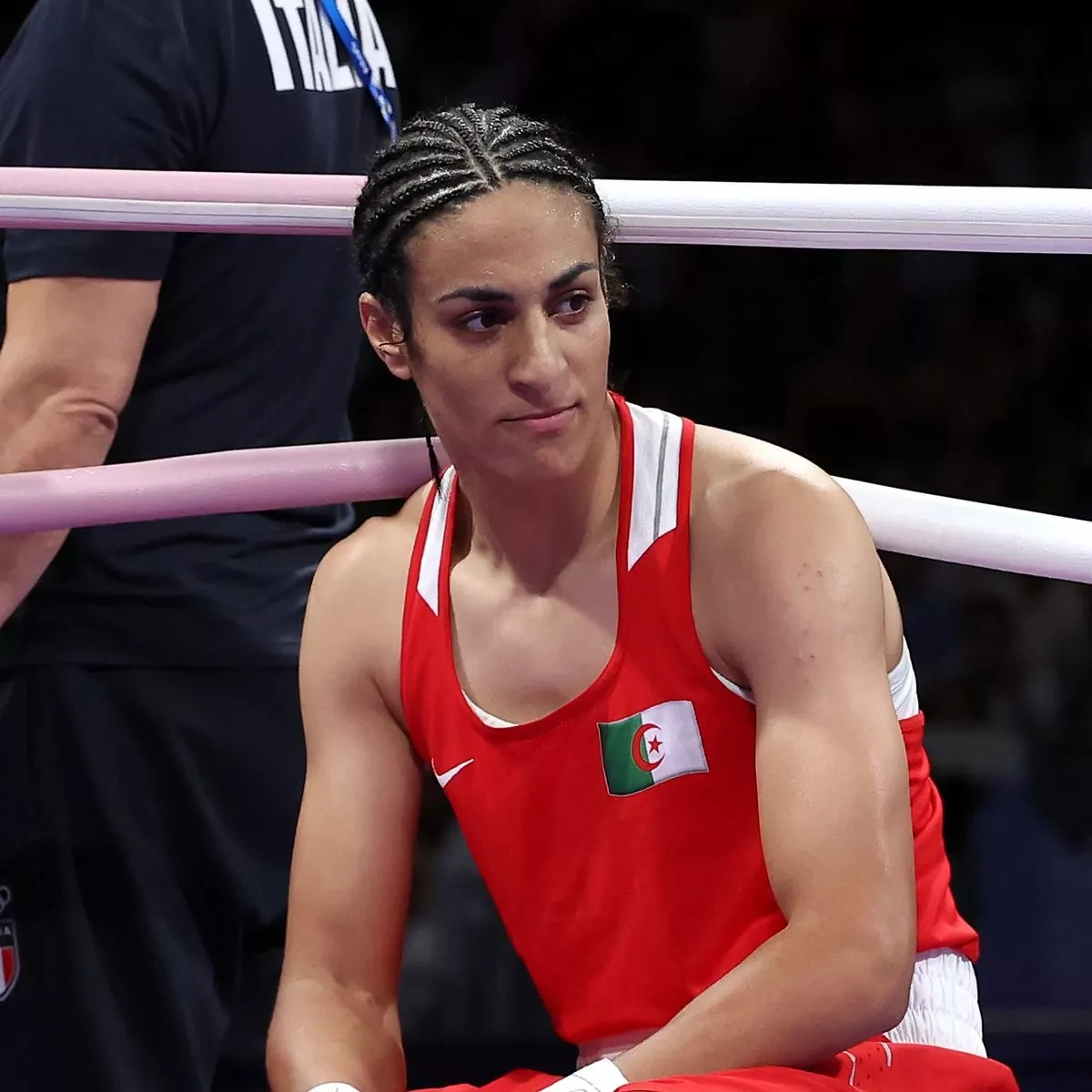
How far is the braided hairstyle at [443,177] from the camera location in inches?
41.4

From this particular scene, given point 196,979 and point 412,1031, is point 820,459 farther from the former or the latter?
point 196,979

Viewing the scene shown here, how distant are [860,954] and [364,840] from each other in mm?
360

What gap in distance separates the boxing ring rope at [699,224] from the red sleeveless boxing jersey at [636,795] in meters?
0.13

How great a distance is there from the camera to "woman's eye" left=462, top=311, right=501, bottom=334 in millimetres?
1045

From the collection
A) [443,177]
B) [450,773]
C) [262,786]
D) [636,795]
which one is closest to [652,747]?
[636,795]

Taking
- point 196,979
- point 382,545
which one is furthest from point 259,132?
point 196,979

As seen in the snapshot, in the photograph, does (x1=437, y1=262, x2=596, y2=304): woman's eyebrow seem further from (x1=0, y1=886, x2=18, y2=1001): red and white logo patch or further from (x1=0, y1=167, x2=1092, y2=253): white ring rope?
(x1=0, y1=886, x2=18, y2=1001): red and white logo patch

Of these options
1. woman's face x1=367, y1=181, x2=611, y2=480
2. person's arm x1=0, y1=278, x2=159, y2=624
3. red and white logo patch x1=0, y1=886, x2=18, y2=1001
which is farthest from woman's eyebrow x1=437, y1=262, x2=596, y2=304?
red and white logo patch x1=0, y1=886, x2=18, y2=1001

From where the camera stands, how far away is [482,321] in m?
1.05

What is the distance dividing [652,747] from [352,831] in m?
0.22

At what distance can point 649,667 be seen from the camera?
1.08 meters

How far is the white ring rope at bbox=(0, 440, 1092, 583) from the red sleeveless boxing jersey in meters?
0.12

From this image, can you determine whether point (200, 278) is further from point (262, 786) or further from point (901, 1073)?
point (901, 1073)

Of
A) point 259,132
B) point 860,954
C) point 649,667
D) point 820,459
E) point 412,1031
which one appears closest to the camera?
point 860,954
